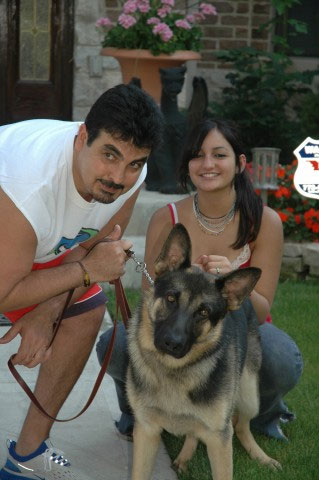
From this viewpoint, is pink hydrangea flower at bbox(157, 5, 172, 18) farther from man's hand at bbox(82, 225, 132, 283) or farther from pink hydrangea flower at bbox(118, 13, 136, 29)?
man's hand at bbox(82, 225, 132, 283)

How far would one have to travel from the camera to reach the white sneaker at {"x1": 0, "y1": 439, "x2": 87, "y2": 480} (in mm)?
A: 3910

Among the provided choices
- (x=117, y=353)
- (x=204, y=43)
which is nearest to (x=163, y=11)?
(x=204, y=43)

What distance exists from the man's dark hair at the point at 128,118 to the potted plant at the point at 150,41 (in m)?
4.81

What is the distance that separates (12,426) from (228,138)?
5.54 ft

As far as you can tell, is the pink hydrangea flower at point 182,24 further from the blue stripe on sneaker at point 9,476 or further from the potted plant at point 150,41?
the blue stripe on sneaker at point 9,476

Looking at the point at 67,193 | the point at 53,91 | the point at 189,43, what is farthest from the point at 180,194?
the point at 67,193

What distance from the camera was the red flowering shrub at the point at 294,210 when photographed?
24.5ft

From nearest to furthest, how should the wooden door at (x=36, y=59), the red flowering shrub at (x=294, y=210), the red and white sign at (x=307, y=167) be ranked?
1. the red and white sign at (x=307, y=167)
2. the red flowering shrub at (x=294, y=210)
3. the wooden door at (x=36, y=59)

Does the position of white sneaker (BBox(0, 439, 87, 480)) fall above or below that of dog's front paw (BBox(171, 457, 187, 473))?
above

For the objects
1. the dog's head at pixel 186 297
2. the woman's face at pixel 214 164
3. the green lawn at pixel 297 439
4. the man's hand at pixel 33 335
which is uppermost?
the woman's face at pixel 214 164

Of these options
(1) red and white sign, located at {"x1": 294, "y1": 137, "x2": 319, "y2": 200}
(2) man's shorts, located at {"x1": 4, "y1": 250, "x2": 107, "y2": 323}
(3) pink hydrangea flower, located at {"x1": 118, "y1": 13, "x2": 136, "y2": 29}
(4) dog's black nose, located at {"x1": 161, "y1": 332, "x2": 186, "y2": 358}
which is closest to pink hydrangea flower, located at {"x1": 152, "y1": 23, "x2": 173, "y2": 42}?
(3) pink hydrangea flower, located at {"x1": 118, "y1": 13, "x2": 136, "y2": 29}

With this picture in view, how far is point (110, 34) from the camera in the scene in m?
8.51

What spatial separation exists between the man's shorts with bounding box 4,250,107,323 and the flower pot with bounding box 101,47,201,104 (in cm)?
458

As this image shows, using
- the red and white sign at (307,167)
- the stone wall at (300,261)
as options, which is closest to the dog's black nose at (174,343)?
the red and white sign at (307,167)
